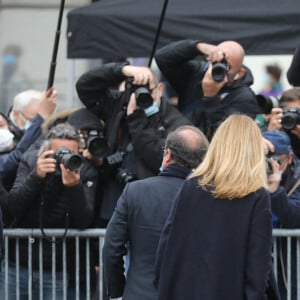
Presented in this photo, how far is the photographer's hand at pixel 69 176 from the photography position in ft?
22.0

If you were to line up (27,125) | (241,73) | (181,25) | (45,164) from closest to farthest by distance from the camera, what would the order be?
(45,164)
(241,73)
(27,125)
(181,25)

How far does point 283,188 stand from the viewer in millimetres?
6844

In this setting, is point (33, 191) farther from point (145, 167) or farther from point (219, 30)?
point (219, 30)

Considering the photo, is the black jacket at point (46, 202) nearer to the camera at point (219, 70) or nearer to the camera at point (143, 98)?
the camera at point (143, 98)

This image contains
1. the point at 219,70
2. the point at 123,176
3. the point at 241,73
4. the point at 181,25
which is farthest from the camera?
the point at 181,25

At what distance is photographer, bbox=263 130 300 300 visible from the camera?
6.68 m

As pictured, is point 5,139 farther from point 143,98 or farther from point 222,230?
point 222,230

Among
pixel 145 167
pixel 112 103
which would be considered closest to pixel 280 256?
pixel 145 167

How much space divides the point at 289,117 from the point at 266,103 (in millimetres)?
487

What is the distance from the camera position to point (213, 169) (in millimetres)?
5359

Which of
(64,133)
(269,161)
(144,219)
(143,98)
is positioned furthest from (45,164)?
(269,161)

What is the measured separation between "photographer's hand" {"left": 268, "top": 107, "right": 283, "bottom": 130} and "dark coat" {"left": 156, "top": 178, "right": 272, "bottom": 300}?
1.80 m

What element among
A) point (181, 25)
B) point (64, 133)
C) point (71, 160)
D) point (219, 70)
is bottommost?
point (71, 160)

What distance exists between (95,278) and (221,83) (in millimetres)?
1510
